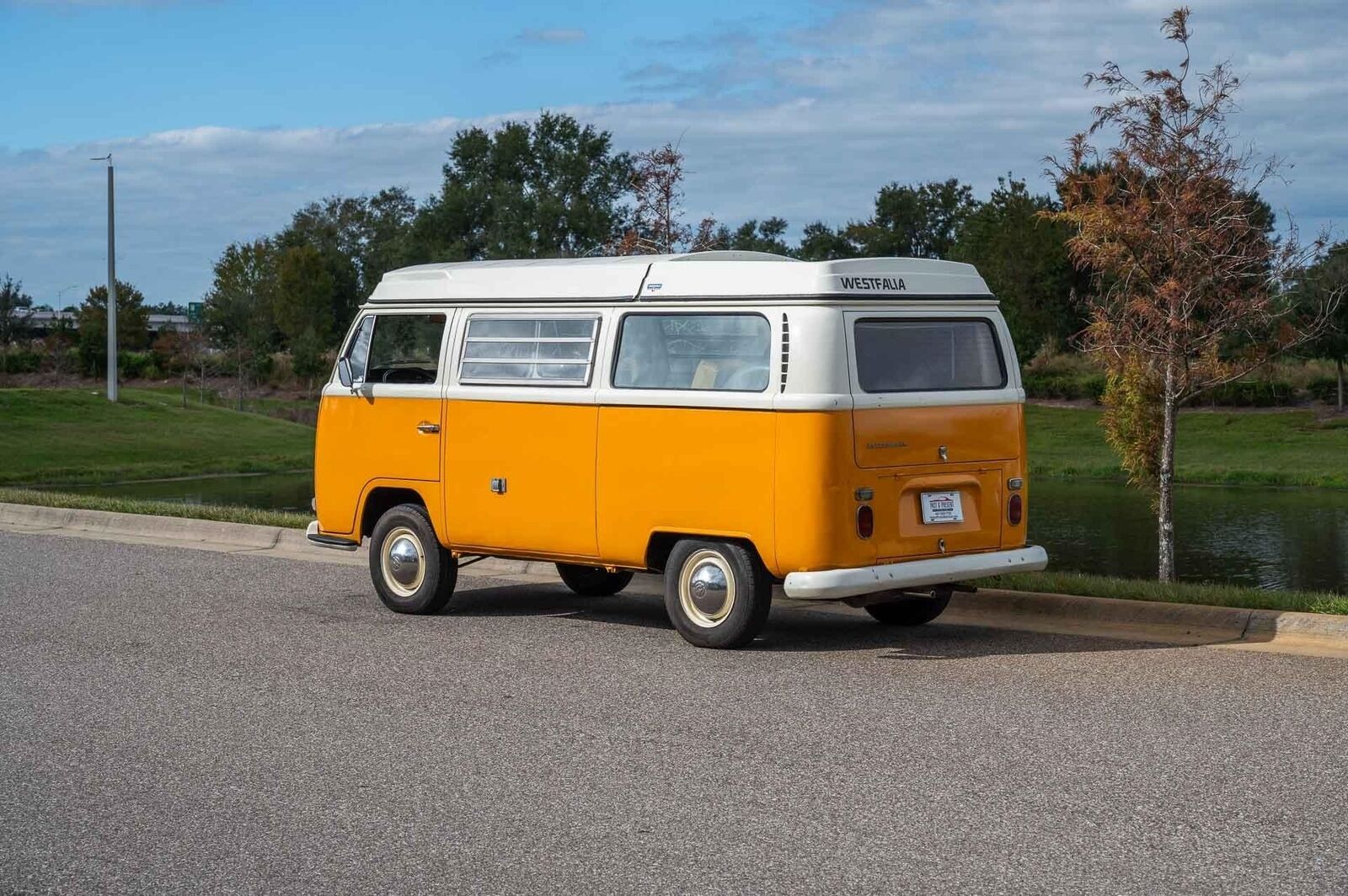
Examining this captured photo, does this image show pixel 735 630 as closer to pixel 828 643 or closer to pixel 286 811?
pixel 828 643

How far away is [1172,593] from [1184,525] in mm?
18853

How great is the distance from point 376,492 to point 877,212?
253ft

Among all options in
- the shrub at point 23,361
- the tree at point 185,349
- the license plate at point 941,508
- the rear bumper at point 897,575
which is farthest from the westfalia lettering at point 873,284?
the shrub at point 23,361

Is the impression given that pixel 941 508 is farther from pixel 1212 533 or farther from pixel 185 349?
pixel 185 349

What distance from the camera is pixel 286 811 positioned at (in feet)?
20.1

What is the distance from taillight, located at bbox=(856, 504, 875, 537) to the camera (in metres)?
9.02

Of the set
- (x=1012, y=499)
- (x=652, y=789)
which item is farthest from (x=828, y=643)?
(x=652, y=789)

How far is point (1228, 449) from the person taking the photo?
44.1 metres

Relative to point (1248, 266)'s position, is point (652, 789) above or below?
below

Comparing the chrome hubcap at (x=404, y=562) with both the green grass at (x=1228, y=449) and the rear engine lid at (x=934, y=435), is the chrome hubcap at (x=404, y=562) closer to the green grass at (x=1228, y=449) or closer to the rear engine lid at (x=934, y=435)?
the rear engine lid at (x=934, y=435)

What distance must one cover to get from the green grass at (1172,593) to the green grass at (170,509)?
7490 mm

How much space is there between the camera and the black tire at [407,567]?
10945mm

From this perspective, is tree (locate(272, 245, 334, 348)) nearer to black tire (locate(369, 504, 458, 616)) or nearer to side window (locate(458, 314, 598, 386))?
black tire (locate(369, 504, 458, 616))

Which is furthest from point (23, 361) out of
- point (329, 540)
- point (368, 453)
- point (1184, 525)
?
point (368, 453)
